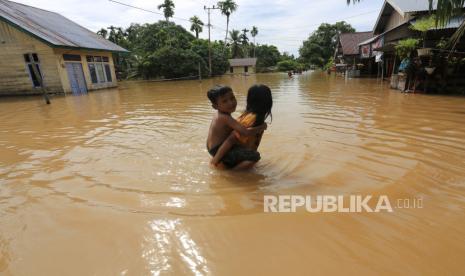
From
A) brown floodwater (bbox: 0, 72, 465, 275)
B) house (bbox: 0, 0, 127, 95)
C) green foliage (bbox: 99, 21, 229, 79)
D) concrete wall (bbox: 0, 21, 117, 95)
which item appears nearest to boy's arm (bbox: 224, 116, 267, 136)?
brown floodwater (bbox: 0, 72, 465, 275)

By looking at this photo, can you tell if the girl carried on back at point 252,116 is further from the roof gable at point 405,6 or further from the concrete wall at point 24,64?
the concrete wall at point 24,64

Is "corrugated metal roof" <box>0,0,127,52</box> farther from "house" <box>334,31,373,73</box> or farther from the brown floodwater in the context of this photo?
"house" <box>334,31,373,73</box>

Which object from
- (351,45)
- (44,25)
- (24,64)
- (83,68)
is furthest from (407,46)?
(351,45)

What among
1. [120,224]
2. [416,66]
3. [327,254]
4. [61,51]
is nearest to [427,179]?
[327,254]

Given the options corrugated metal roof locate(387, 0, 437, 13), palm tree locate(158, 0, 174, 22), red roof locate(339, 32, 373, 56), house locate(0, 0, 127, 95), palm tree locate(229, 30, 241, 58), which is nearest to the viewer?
corrugated metal roof locate(387, 0, 437, 13)

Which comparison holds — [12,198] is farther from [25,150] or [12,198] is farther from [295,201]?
[295,201]

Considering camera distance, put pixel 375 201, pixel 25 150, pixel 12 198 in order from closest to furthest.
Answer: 1. pixel 375 201
2. pixel 12 198
3. pixel 25 150

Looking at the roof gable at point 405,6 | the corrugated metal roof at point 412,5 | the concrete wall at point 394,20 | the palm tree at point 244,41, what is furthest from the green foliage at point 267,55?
the corrugated metal roof at point 412,5

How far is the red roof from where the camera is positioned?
29336mm

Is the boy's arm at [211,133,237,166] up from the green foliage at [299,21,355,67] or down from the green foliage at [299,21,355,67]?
down

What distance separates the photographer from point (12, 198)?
3250 mm

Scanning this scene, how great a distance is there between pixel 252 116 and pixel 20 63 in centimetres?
1917

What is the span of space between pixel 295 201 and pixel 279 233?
62 cm

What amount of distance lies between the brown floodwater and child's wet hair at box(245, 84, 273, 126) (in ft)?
2.76
